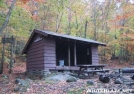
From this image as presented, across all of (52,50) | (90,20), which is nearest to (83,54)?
(52,50)

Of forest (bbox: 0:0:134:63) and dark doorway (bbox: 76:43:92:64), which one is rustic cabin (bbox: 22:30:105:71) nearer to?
dark doorway (bbox: 76:43:92:64)

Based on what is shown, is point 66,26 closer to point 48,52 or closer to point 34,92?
point 48,52

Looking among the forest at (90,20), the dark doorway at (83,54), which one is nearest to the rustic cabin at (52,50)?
the dark doorway at (83,54)

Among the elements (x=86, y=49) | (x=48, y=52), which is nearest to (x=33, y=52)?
(x=48, y=52)

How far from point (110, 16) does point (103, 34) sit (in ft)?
12.1

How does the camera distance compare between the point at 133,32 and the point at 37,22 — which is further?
the point at 37,22

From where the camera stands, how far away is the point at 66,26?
3077 centimetres

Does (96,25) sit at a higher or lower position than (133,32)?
higher

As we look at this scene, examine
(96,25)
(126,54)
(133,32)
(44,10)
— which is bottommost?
(126,54)

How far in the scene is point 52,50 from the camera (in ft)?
42.8

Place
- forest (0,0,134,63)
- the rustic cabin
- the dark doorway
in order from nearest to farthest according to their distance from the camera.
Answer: the rustic cabin → the dark doorway → forest (0,0,134,63)

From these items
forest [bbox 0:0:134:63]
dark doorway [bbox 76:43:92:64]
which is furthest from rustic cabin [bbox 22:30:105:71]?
forest [bbox 0:0:134:63]

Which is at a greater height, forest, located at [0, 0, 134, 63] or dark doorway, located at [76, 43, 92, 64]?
forest, located at [0, 0, 134, 63]

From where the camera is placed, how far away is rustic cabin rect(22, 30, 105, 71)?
12.7 metres
